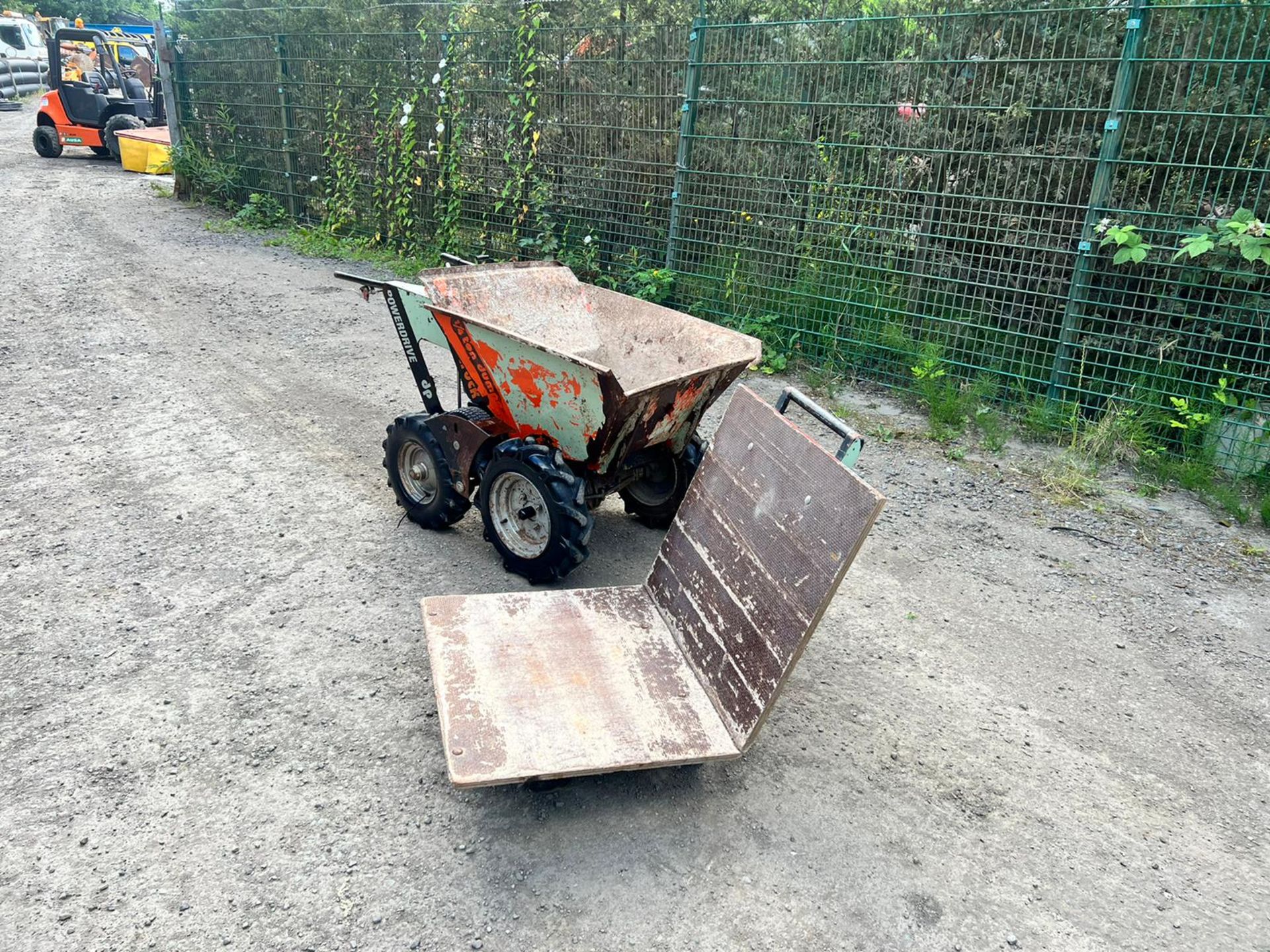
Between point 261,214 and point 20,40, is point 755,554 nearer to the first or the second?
point 261,214

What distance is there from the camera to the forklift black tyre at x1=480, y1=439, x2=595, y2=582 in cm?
402

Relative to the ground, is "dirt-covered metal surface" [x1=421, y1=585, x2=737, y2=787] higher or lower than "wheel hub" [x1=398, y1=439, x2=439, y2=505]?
lower

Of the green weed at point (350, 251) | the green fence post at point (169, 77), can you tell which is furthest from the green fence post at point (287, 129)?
the green fence post at point (169, 77)

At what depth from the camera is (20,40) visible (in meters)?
27.6

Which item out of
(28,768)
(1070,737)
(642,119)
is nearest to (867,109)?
(642,119)

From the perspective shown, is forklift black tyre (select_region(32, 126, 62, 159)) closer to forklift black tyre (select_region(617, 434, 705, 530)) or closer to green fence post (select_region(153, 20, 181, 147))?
green fence post (select_region(153, 20, 181, 147))

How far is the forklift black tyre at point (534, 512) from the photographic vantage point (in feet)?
13.2

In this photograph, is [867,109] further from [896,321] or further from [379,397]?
[379,397]

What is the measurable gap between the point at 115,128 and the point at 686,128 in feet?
46.1

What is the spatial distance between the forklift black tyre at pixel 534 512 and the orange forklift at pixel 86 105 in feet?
54.8

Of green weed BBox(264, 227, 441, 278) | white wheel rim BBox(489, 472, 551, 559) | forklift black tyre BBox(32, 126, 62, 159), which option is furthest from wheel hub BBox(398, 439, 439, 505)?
forklift black tyre BBox(32, 126, 62, 159)

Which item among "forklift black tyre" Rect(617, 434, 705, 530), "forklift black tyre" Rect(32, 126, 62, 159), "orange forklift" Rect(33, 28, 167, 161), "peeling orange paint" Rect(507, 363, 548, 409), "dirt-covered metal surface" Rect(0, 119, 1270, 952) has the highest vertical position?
"orange forklift" Rect(33, 28, 167, 161)

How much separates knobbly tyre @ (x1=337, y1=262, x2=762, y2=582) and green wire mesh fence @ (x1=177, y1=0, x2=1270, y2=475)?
2815 millimetres

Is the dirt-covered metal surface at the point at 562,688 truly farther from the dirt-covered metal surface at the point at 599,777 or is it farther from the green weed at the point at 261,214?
the green weed at the point at 261,214
